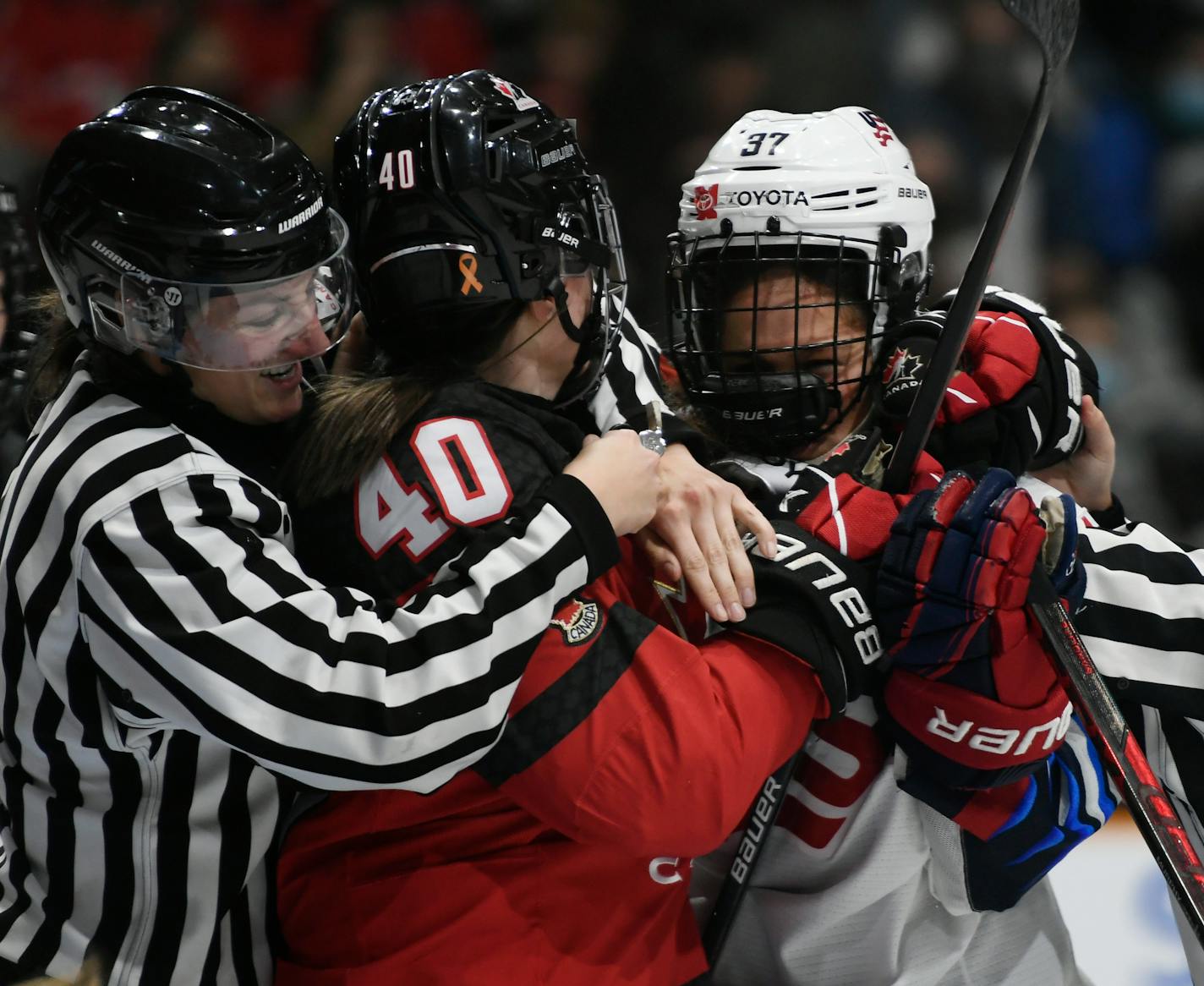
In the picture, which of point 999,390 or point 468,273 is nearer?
point 468,273

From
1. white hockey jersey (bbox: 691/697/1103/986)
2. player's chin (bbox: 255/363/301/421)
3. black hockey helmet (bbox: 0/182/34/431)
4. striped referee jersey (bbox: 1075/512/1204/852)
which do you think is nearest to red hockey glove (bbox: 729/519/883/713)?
white hockey jersey (bbox: 691/697/1103/986)

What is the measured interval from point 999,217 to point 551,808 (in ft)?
2.52

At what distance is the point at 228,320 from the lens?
52.9 inches

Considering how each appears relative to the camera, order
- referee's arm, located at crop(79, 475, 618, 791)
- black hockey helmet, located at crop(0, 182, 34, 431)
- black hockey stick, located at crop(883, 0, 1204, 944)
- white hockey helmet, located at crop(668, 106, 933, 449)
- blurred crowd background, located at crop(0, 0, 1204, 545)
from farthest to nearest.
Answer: blurred crowd background, located at crop(0, 0, 1204, 545) → black hockey helmet, located at crop(0, 182, 34, 431) → white hockey helmet, located at crop(668, 106, 933, 449) → black hockey stick, located at crop(883, 0, 1204, 944) → referee's arm, located at crop(79, 475, 618, 791)

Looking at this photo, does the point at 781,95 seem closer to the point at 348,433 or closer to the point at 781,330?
the point at 781,330

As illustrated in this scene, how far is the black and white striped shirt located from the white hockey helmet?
0.43m

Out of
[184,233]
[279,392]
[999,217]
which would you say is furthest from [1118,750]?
[184,233]

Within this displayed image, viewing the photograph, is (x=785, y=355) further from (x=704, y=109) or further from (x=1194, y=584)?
(x=704, y=109)

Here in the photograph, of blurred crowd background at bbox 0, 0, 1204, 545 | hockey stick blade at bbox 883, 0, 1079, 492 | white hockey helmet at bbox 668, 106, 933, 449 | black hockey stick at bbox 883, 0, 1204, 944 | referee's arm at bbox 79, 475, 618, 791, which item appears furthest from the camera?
blurred crowd background at bbox 0, 0, 1204, 545

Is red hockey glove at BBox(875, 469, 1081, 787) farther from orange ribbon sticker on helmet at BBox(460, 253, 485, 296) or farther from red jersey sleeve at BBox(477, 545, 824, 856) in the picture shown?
orange ribbon sticker on helmet at BBox(460, 253, 485, 296)

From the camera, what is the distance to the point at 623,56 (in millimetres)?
3973

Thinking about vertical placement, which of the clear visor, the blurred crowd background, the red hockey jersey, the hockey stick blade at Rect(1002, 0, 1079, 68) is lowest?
the blurred crowd background

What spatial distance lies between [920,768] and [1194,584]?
360mm

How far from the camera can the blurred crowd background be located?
3.83 metres
